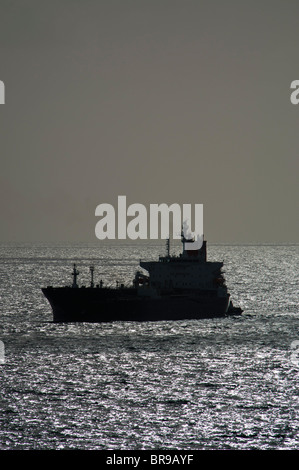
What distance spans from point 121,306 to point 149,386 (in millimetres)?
39325

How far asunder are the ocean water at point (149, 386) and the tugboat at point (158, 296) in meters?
2.76

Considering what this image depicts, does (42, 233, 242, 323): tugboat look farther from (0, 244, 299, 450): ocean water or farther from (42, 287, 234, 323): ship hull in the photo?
Result: (0, 244, 299, 450): ocean water

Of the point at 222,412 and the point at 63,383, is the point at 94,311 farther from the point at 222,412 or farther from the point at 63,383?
the point at 222,412

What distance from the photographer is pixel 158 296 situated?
9369 cm

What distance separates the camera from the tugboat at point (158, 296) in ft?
293

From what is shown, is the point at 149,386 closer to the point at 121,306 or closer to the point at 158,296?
the point at 121,306

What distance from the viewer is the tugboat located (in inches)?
3511

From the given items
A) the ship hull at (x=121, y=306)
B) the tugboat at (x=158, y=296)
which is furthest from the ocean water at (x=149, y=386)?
the tugboat at (x=158, y=296)

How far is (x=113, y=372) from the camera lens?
56656mm

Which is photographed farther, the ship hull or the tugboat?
the tugboat

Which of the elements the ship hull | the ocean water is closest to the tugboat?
the ship hull

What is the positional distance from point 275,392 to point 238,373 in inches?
271

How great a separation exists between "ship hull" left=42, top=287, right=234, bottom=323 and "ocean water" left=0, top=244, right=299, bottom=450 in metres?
2.52
